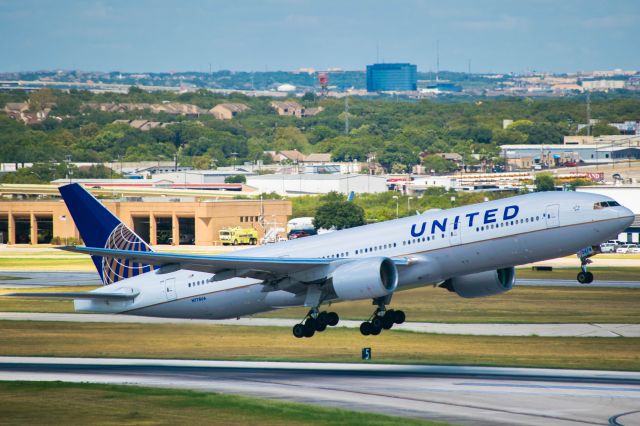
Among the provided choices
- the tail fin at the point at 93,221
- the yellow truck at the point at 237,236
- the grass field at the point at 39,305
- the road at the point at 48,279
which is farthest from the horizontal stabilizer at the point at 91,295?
the yellow truck at the point at 237,236

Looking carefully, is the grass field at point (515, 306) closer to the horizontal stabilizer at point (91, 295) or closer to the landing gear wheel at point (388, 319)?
the landing gear wheel at point (388, 319)

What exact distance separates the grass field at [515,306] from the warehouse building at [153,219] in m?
62.6


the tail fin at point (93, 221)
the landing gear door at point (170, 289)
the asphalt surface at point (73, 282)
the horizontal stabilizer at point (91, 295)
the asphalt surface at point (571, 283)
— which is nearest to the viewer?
the horizontal stabilizer at point (91, 295)

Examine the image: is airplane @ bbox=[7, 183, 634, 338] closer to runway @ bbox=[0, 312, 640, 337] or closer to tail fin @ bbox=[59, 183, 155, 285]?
→ tail fin @ bbox=[59, 183, 155, 285]

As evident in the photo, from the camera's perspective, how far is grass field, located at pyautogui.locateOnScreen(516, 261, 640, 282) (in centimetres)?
12631

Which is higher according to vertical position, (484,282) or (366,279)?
(366,279)

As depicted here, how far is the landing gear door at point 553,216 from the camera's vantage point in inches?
2473

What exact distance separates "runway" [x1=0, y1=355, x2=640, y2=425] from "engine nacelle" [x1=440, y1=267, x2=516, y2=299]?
500cm

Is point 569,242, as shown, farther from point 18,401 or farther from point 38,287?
point 38,287

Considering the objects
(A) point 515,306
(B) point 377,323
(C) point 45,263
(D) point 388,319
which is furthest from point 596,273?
(B) point 377,323

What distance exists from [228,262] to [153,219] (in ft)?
372

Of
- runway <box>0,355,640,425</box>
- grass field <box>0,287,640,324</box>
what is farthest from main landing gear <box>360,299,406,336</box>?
grass field <box>0,287,640,324</box>

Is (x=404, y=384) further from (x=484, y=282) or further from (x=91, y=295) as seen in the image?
(x=91, y=295)

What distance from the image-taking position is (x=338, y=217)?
18600cm
